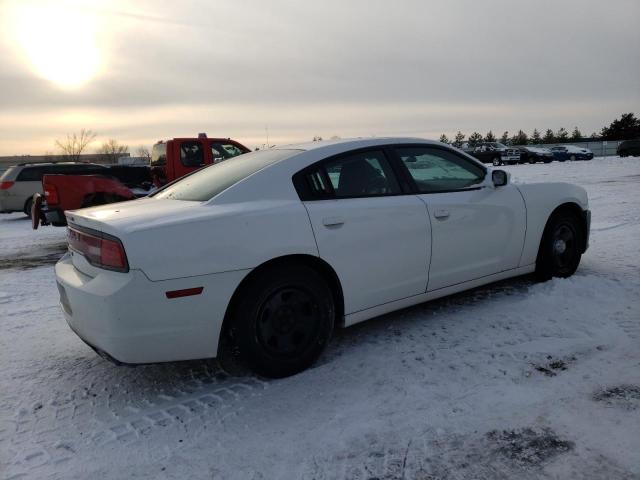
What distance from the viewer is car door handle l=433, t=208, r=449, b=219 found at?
11.9 ft

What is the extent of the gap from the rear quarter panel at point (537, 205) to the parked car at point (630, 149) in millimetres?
39022

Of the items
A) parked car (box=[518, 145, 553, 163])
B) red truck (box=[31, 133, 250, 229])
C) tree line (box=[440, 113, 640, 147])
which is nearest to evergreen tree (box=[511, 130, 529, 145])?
tree line (box=[440, 113, 640, 147])

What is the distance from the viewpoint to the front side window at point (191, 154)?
34.3 feet

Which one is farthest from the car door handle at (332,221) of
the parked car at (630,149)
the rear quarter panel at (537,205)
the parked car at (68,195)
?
the parked car at (630,149)

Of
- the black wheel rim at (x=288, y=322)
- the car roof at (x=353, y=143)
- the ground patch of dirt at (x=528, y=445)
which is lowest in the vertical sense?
the ground patch of dirt at (x=528, y=445)

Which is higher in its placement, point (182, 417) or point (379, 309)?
point (379, 309)

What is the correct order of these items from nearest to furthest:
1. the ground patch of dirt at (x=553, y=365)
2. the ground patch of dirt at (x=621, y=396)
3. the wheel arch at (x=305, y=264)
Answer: the ground patch of dirt at (x=621, y=396), the wheel arch at (x=305, y=264), the ground patch of dirt at (x=553, y=365)

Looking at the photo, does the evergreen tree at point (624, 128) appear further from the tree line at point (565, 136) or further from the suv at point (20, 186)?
the suv at point (20, 186)

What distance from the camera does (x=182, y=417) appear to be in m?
2.67

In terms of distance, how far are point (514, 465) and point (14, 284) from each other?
222 inches

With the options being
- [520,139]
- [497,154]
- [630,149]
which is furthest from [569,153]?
[520,139]

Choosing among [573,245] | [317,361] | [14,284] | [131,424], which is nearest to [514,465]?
[317,361]

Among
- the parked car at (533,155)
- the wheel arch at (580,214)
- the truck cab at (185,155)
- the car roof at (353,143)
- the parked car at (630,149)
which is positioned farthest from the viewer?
the parked car at (630,149)

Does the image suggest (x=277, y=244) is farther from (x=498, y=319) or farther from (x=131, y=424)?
(x=498, y=319)
